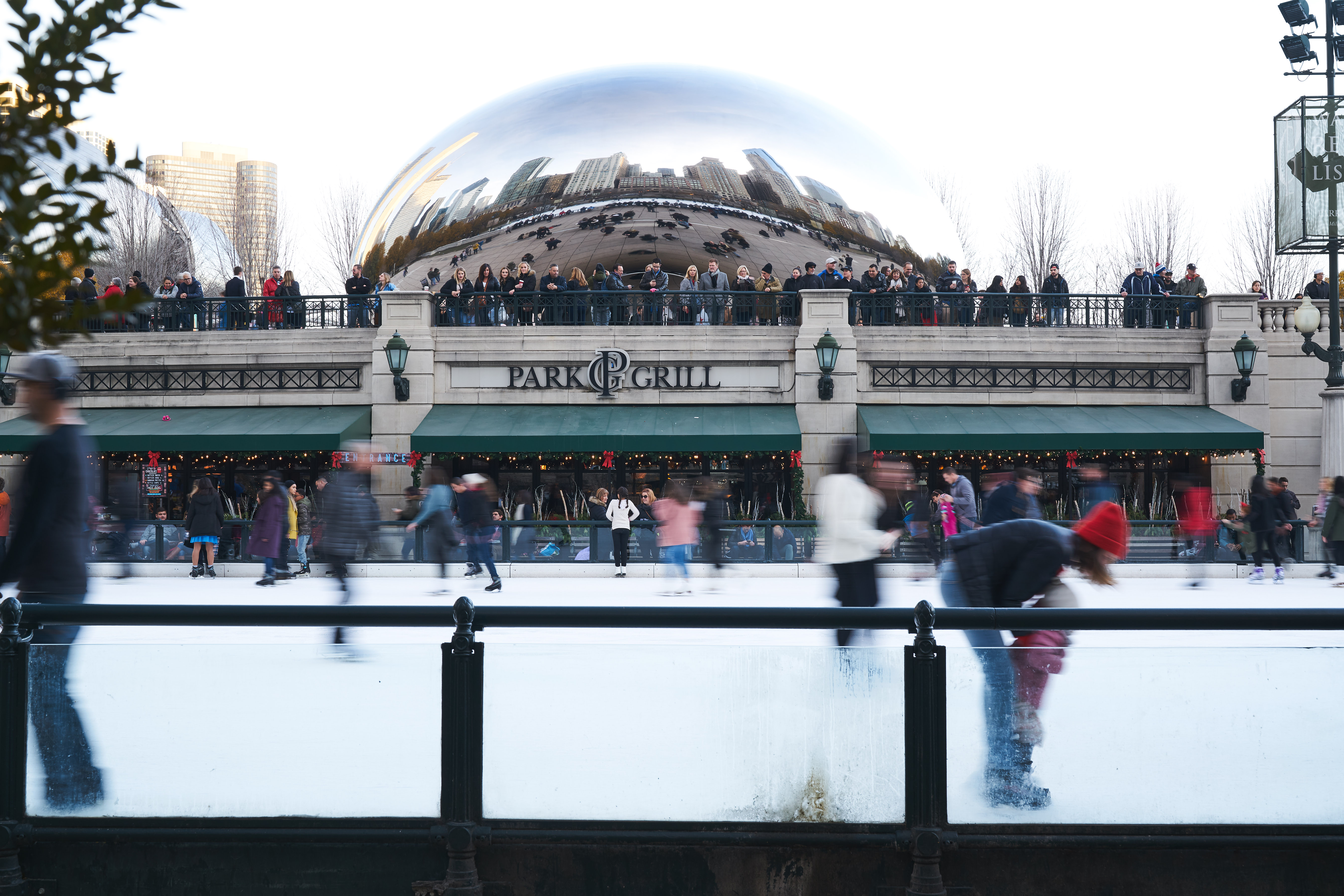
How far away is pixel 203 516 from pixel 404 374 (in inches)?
233

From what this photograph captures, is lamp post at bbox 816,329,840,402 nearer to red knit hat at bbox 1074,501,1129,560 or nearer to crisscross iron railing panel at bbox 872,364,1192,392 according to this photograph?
crisscross iron railing panel at bbox 872,364,1192,392

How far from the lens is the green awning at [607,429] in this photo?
20609mm

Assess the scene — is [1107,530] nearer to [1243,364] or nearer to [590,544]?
[590,544]

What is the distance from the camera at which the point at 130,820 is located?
12.5 feet

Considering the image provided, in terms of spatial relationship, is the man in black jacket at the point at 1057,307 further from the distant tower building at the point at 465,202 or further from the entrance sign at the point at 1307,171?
the distant tower building at the point at 465,202

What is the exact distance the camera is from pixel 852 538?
7152mm

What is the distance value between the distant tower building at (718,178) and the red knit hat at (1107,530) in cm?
2343

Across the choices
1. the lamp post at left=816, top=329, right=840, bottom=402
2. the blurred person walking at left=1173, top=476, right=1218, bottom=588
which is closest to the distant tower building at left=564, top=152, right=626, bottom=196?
the lamp post at left=816, top=329, right=840, bottom=402

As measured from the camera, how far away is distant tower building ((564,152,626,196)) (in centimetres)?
2681

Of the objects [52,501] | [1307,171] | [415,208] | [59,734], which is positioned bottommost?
→ [59,734]

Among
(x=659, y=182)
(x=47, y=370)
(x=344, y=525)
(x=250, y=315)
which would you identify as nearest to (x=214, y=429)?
(x=250, y=315)

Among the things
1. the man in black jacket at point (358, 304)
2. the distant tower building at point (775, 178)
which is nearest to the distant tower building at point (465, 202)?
the man in black jacket at point (358, 304)

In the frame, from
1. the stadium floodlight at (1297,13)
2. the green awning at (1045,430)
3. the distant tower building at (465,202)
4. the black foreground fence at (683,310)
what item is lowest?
the green awning at (1045,430)

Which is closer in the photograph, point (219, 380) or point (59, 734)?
point (59, 734)
